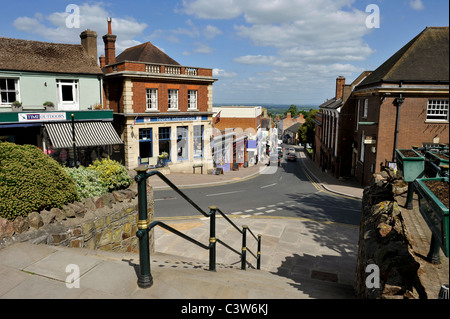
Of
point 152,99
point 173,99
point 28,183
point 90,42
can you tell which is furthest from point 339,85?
point 28,183

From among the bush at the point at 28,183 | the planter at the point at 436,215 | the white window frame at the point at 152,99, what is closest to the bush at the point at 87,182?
the bush at the point at 28,183

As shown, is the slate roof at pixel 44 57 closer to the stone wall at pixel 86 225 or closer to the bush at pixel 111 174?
the bush at pixel 111 174

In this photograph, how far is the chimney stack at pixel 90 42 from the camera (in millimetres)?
24975

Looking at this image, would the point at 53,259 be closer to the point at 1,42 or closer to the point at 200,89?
the point at 1,42

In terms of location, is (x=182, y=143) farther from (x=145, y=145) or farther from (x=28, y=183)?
(x=28, y=183)

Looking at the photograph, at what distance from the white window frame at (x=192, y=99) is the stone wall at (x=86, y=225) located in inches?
1033

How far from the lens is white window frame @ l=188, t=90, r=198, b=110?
33844mm

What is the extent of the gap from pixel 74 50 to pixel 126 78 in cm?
486

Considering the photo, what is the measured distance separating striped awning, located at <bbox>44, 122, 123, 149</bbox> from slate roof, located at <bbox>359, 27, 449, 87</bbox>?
19.8 meters

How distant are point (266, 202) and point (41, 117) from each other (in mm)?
16490

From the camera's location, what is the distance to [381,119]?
22.2 metres

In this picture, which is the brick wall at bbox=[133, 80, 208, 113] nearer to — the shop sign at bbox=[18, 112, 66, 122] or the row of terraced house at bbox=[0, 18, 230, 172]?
the row of terraced house at bbox=[0, 18, 230, 172]

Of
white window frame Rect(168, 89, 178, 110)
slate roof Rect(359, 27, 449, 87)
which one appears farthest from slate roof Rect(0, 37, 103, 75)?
slate roof Rect(359, 27, 449, 87)
